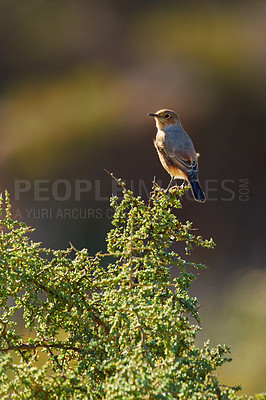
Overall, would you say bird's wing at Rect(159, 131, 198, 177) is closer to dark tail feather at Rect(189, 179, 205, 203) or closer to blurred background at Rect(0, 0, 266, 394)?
dark tail feather at Rect(189, 179, 205, 203)

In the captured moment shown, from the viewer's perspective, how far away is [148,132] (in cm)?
953

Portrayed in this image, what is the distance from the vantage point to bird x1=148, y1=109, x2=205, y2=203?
5172 mm

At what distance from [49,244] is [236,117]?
13.2 ft

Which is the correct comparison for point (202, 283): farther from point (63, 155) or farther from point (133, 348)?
point (133, 348)

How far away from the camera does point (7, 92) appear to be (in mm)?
11242

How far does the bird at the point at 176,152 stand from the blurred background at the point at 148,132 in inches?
110

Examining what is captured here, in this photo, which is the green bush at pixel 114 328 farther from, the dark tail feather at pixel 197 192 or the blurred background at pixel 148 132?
the blurred background at pixel 148 132

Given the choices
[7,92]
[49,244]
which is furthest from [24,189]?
[7,92]

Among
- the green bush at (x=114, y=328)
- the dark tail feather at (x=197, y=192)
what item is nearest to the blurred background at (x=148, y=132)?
the dark tail feather at (x=197, y=192)

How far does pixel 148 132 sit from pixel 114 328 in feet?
27.2

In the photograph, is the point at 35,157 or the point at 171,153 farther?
the point at 35,157

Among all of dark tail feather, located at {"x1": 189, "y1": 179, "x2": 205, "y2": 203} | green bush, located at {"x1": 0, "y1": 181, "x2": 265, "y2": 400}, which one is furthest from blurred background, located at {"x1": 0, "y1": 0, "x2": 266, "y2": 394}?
green bush, located at {"x1": 0, "y1": 181, "x2": 265, "y2": 400}

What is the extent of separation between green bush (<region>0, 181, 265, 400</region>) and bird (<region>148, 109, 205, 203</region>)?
3.24 m

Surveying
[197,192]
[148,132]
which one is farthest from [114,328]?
[148,132]
